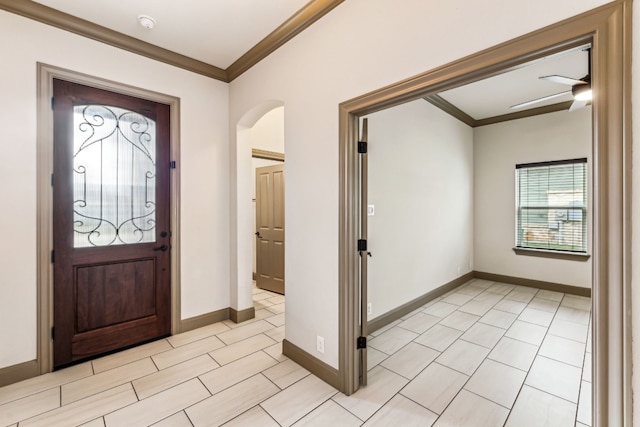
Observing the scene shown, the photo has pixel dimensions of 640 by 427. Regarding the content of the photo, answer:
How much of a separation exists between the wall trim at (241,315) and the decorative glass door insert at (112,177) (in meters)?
1.26

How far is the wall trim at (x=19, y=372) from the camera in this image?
2.16 metres

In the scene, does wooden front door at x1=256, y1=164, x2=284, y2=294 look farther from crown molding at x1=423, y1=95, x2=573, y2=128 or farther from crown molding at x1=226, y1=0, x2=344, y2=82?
crown molding at x1=423, y1=95, x2=573, y2=128

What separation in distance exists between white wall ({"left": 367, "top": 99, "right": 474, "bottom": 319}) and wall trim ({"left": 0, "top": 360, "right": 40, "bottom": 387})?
3.01m

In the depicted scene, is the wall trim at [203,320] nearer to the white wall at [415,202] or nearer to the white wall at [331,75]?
the white wall at [331,75]

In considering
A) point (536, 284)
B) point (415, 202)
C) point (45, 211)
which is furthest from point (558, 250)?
point (45, 211)

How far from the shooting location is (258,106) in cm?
297

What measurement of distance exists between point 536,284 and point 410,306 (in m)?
2.68

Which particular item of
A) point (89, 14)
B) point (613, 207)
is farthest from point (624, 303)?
point (89, 14)

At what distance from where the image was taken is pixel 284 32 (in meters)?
2.51

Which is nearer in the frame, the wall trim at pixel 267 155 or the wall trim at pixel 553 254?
the wall trim at pixel 553 254

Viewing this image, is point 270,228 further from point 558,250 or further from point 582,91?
point 558,250

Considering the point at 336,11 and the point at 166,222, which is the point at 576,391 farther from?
the point at 166,222

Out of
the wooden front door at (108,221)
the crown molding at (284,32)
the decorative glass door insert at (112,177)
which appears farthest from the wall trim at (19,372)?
the crown molding at (284,32)

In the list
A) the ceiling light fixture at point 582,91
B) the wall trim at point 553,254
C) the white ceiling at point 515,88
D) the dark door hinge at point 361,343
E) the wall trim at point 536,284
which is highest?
the white ceiling at point 515,88
